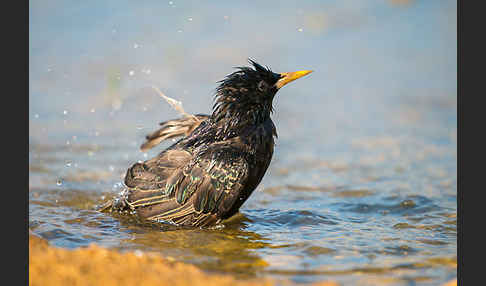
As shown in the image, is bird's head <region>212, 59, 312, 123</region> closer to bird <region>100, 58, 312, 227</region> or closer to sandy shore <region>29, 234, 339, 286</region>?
bird <region>100, 58, 312, 227</region>

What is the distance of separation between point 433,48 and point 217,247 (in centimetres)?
894

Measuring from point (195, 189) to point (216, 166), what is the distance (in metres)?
0.33

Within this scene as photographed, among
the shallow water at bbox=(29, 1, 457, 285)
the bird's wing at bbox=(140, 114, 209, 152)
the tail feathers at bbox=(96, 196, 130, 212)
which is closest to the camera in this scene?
the shallow water at bbox=(29, 1, 457, 285)

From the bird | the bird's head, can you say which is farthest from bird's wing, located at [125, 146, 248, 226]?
the bird's head

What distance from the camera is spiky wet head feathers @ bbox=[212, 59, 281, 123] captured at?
662 centimetres

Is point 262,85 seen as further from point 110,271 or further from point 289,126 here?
point 289,126

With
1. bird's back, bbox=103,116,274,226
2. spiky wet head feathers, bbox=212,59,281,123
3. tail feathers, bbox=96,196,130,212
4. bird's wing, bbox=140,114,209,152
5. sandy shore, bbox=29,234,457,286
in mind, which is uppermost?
spiky wet head feathers, bbox=212,59,281,123

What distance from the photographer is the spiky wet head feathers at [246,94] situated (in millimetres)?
Answer: 6621

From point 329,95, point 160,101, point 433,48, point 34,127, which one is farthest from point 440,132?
point 34,127

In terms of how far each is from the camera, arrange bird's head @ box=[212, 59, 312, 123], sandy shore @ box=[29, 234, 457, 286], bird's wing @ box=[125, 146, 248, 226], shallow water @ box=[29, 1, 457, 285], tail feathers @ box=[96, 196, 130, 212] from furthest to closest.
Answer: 1. tail feathers @ box=[96, 196, 130, 212]
2. bird's head @ box=[212, 59, 312, 123]
3. bird's wing @ box=[125, 146, 248, 226]
4. shallow water @ box=[29, 1, 457, 285]
5. sandy shore @ box=[29, 234, 457, 286]

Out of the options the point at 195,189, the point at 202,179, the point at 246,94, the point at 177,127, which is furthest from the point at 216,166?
the point at 177,127

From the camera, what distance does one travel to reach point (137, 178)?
21.8 feet

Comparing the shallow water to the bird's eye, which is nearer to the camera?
the shallow water

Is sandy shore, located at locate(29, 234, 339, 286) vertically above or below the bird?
below
